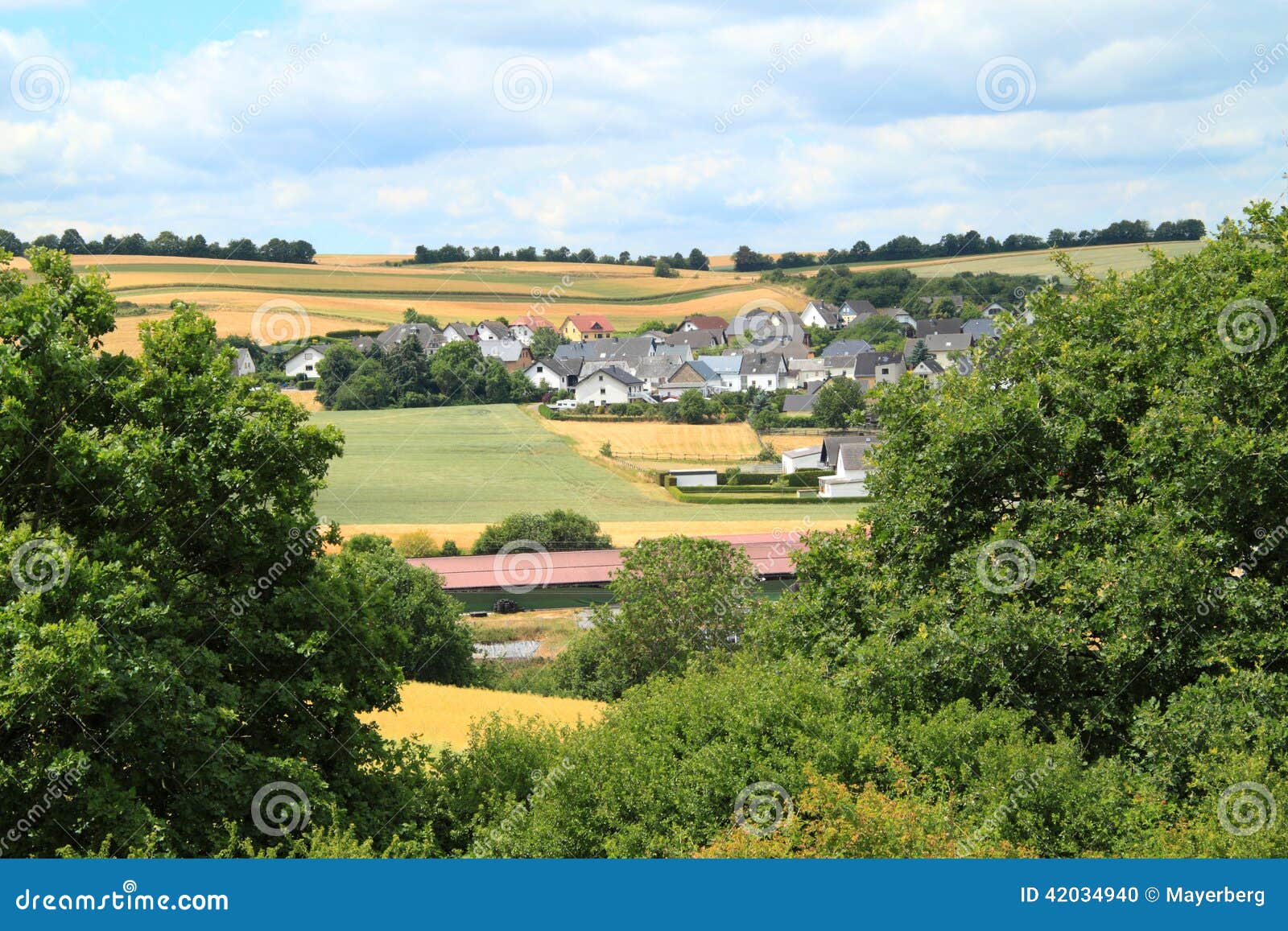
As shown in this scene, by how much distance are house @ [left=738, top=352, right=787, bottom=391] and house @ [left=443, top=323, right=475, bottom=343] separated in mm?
34094

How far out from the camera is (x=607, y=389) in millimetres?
119812

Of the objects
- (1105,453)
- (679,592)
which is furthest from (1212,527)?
(679,592)

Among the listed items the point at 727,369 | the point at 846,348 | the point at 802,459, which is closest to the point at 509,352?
the point at 727,369

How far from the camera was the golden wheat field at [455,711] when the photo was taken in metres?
33.6

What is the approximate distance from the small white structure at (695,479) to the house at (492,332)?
60755mm

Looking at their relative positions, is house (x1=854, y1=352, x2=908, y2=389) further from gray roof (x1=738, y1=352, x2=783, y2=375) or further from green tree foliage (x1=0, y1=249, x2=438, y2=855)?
green tree foliage (x1=0, y1=249, x2=438, y2=855)

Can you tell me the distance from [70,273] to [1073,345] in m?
17.7

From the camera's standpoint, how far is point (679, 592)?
44.1 m

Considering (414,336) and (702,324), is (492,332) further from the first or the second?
(702,324)

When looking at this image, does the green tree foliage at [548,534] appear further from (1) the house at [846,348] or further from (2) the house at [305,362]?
(1) the house at [846,348]

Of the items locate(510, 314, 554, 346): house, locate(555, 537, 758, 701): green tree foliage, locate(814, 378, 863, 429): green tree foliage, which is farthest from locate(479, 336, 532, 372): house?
locate(555, 537, 758, 701): green tree foliage

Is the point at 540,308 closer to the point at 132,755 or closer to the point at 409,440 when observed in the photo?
the point at 409,440

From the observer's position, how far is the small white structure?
8662 centimetres

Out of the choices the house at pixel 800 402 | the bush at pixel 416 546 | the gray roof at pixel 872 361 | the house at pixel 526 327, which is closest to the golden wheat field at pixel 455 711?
the bush at pixel 416 546
